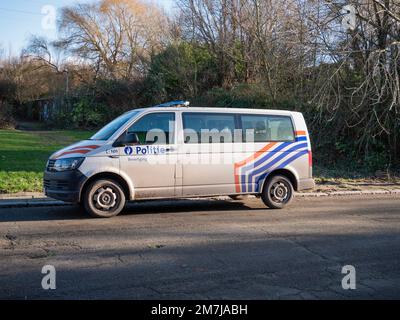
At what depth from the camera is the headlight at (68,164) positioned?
8656 millimetres

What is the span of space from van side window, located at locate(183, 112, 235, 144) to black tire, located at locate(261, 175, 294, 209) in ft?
4.22

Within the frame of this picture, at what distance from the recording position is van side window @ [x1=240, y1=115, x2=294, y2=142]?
32.8ft

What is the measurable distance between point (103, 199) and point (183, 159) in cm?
170

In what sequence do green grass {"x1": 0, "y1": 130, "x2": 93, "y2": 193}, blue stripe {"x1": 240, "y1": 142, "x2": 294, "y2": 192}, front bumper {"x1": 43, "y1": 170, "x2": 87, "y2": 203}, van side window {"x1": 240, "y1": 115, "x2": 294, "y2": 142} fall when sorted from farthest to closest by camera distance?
1. green grass {"x1": 0, "y1": 130, "x2": 93, "y2": 193}
2. van side window {"x1": 240, "y1": 115, "x2": 294, "y2": 142}
3. blue stripe {"x1": 240, "y1": 142, "x2": 294, "y2": 192}
4. front bumper {"x1": 43, "y1": 170, "x2": 87, "y2": 203}

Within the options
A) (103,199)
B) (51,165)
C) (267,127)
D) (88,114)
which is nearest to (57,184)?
(51,165)

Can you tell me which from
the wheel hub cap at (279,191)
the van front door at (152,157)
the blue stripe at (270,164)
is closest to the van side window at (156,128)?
the van front door at (152,157)

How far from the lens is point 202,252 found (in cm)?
Result: 657

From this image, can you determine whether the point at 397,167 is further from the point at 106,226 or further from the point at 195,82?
the point at 195,82

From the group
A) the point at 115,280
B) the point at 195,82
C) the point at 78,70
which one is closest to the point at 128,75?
the point at 195,82

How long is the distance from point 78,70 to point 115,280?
157 feet

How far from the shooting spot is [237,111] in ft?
32.7

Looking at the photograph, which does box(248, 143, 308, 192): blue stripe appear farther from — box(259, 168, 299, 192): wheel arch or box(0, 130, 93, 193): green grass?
box(0, 130, 93, 193): green grass

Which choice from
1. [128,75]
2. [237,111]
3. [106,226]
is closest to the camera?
[106,226]

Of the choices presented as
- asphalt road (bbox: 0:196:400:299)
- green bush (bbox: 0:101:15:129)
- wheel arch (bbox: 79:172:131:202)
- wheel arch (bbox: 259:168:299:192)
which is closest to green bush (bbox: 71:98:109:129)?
green bush (bbox: 0:101:15:129)
